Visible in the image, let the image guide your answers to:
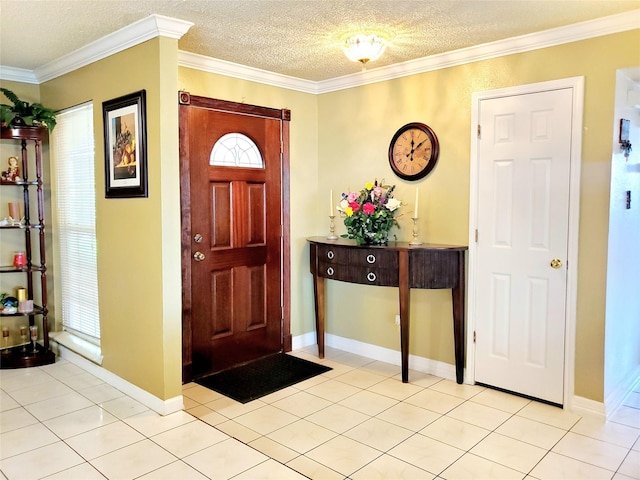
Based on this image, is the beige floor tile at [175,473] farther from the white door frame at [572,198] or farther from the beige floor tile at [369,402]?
the white door frame at [572,198]

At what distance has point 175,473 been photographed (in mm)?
2373

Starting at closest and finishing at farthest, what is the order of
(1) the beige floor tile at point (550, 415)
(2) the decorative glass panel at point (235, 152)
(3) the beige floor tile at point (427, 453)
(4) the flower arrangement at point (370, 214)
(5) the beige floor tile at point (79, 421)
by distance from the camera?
(3) the beige floor tile at point (427, 453), (5) the beige floor tile at point (79, 421), (1) the beige floor tile at point (550, 415), (4) the flower arrangement at point (370, 214), (2) the decorative glass panel at point (235, 152)

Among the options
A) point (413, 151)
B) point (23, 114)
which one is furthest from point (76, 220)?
point (413, 151)

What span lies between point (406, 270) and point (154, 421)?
1.88 metres

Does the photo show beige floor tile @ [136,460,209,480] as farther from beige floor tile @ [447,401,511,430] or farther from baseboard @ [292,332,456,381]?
baseboard @ [292,332,456,381]

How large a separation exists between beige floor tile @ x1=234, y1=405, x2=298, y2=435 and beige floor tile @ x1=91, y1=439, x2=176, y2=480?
1.74 feet

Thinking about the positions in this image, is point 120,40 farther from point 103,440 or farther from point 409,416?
point 409,416

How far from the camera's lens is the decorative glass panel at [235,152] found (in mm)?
3770

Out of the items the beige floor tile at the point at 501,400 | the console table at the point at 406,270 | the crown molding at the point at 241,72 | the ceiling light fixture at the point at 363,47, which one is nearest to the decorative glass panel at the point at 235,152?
the crown molding at the point at 241,72

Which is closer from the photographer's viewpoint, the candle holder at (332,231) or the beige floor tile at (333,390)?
the beige floor tile at (333,390)

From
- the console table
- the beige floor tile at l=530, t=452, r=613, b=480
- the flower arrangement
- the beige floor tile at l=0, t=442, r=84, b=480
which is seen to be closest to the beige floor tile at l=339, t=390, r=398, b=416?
the console table

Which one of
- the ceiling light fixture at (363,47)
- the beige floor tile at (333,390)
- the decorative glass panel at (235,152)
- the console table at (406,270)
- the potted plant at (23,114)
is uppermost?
Answer: the ceiling light fixture at (363,47)

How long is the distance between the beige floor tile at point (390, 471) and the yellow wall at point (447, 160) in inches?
51.2

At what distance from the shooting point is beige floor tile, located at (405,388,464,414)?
10.3ft
